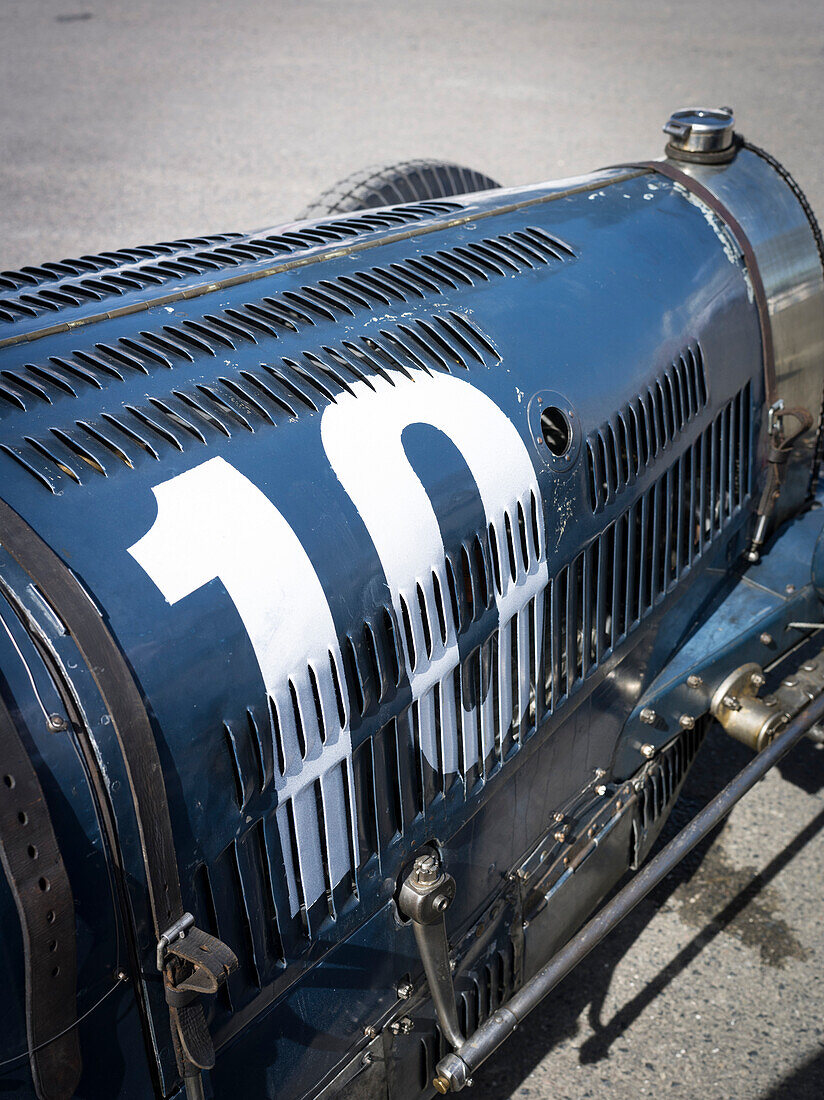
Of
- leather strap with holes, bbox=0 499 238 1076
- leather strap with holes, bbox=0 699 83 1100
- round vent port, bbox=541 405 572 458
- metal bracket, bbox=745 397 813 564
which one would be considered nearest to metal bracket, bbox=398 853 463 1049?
leather strap with holes, bbox=0 499 238 1076

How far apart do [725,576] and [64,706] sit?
1672mm

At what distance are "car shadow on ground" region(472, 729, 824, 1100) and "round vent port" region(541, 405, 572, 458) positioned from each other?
1348 millimetres

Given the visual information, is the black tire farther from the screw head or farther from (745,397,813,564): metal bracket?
the screw head

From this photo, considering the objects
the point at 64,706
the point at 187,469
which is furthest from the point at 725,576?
the point at 64,706

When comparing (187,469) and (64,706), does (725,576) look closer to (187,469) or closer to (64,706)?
(187,469)

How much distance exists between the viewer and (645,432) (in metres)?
1.90

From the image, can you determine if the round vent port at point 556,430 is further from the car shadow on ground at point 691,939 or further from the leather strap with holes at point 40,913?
the car shadow on ground at point 691,939

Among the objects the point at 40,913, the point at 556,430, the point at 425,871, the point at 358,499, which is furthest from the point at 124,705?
the point at 556,430

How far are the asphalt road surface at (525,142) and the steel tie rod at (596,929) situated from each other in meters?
0.65

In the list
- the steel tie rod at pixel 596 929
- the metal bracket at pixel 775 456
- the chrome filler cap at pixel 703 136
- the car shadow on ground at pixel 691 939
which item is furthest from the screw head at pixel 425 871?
the chrome filler cap at pixel 703 136

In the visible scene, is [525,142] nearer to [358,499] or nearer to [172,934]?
[358,499]

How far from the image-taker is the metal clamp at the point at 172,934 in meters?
1.15

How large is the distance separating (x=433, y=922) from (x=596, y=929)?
32cm

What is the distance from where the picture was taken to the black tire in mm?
3053
